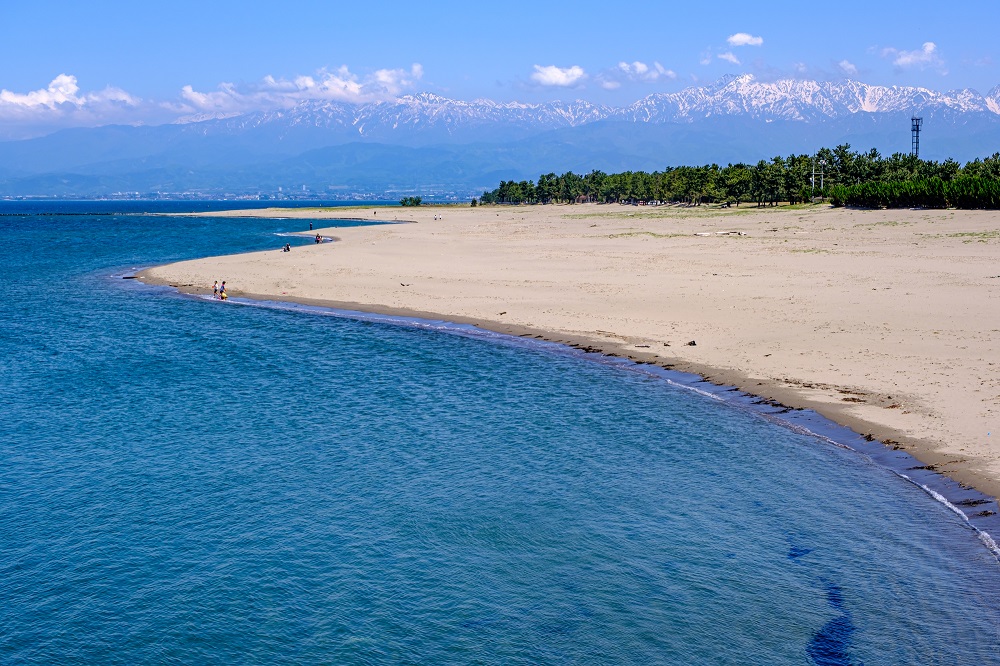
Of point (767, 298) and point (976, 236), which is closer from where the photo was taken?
point (767, 298)

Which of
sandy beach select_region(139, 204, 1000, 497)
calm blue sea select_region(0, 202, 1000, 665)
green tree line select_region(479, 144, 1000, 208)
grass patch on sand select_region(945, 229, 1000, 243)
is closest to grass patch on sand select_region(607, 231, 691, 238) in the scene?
sandy beach select_region(139, 204, 1000, 497)

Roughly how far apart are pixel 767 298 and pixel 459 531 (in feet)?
Answer: 88.0

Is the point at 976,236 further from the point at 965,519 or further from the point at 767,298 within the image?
the point at 965,519

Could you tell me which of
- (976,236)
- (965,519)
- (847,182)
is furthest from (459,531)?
(847,182)

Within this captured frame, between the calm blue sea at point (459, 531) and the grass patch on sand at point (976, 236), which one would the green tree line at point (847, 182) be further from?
the calm blue sea at point (459, 531)

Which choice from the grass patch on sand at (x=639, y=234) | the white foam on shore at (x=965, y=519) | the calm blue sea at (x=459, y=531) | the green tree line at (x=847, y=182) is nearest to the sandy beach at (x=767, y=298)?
the grass patch on sand at (x=639, y=234)

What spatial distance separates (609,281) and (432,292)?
10.7 m

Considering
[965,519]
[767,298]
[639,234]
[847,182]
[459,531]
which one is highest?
[847,182]

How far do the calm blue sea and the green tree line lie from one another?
232ft

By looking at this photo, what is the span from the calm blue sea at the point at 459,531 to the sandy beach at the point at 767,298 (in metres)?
2.77

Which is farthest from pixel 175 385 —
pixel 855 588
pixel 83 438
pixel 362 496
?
pixel 855 588

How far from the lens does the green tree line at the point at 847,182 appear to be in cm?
8744

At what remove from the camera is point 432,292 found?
5166 cm

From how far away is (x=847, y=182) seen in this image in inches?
5177
